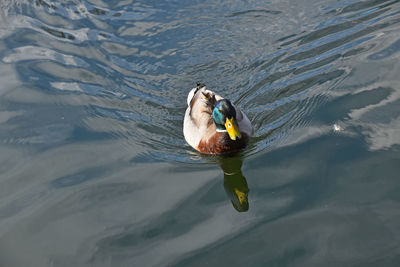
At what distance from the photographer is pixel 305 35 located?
8531 mm

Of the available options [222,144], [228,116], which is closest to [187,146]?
[222,144]

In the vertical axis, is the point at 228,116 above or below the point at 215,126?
above

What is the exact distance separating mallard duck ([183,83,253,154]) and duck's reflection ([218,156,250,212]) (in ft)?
0.65

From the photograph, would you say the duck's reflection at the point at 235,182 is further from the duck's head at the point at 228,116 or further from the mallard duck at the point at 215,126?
the duck's head at the point at 228,116

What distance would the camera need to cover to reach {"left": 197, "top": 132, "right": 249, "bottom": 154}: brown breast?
6.42 meters

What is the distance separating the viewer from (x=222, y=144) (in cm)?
645

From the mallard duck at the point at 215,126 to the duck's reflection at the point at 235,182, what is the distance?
0.20m

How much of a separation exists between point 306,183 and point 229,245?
1132 millimetres

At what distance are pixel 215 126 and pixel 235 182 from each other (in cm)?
118

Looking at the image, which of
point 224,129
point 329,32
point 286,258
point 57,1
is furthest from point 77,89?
point 286,258

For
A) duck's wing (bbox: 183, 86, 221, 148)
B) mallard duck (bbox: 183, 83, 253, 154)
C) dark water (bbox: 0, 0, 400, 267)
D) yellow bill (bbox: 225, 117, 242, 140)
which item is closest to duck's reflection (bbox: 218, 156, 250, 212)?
dark water (bbox: 0, 0, 400, 267)

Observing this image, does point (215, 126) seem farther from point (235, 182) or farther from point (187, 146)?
point (235, 182)

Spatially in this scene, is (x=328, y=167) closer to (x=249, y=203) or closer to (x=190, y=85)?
(x=249, y=203)

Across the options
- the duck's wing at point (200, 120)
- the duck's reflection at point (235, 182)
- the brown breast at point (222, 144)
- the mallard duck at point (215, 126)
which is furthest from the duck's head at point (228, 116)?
the duck's wing at point (200, 120)
